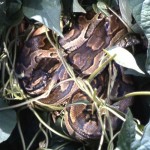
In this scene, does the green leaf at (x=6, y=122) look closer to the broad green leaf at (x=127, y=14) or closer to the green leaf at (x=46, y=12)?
the green leaf at (x=46, y=12)

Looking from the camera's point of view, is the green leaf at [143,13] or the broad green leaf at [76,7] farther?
the broad green leaf at [76,7]

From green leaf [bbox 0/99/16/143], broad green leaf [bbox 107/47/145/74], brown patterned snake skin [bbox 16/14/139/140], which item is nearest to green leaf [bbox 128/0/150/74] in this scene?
broad green leaf [bbox 107/47/145/74]

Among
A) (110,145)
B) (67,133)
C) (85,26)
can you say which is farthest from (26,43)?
(110,145)

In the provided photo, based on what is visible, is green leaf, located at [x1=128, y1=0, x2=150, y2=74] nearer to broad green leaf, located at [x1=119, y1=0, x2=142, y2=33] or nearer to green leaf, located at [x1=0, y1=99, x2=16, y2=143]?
broad green leaf, located at [x1=119, y1=0, x2=142, y2=33]

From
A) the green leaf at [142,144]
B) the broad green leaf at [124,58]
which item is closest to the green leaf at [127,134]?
the green leaf at [142,144]

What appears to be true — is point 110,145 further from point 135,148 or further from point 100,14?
point 100,14

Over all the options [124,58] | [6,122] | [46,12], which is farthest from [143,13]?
[6,122]

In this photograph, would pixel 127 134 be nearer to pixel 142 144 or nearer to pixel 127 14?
pixel 142 144
